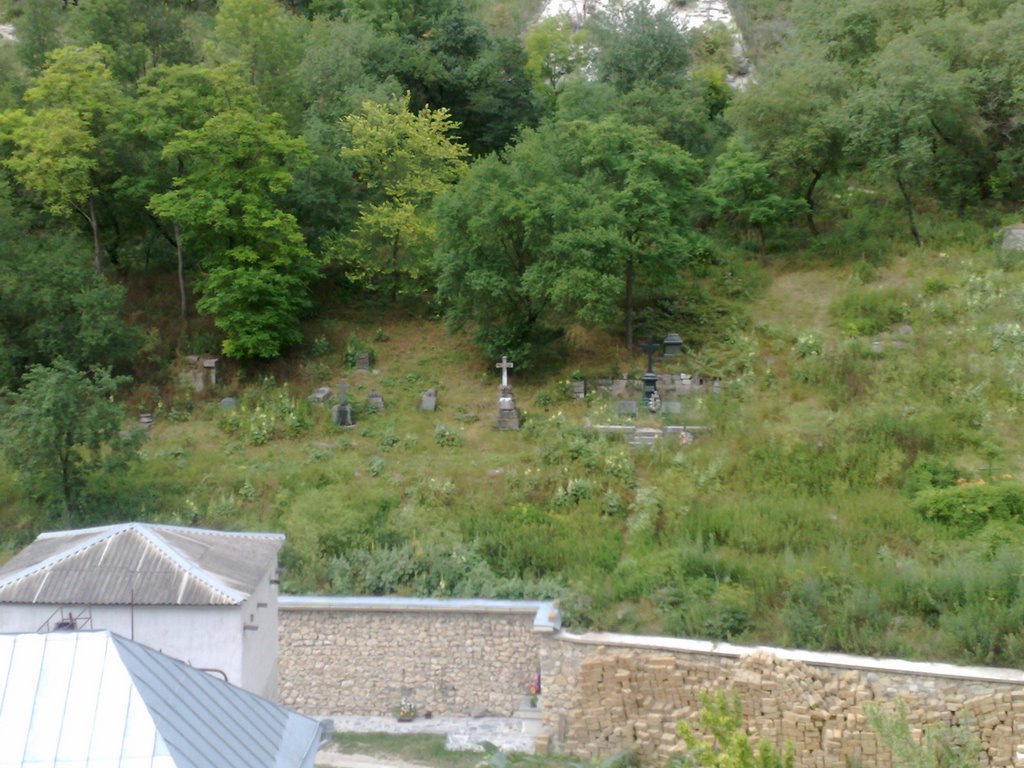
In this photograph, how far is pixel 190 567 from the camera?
11.0 meters

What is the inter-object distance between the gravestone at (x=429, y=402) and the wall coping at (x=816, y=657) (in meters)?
7.14

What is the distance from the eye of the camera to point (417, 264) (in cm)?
2298

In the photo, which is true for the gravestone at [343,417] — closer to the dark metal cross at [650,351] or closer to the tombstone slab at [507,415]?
the tombstone slab at [507,415]

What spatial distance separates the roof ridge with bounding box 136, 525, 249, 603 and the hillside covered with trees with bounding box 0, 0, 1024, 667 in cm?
399

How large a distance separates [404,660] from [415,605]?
0.83 m

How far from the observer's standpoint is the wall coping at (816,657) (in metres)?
11.9

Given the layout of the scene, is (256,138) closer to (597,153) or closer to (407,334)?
(407,334)

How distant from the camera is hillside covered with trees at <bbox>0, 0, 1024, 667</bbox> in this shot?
48.5ft

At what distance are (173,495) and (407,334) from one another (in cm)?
720

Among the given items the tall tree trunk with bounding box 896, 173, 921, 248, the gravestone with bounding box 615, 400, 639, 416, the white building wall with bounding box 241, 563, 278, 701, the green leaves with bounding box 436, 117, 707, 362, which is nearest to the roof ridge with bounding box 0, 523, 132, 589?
the white building wall with bounding box 241, 563, 278, 701

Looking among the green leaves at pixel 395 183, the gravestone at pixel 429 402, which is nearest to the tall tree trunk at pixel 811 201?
the green leaves at pixel 395 183

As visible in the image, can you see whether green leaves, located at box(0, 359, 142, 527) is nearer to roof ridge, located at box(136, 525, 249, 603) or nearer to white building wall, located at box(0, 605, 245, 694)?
roof ridge, located at box(136, 525, 249, 603)

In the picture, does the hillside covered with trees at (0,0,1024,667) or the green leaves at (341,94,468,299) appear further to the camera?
the green leaves at (341,94,468,299)

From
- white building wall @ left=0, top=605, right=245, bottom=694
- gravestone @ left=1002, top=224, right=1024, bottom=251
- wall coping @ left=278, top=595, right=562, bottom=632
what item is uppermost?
gravestone @ left=1002, top=224, right=1024, bottom=251
